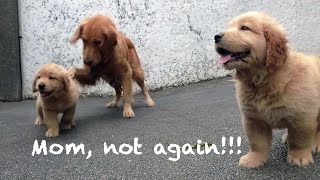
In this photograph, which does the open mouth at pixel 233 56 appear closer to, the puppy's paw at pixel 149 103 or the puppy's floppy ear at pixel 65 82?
the puppy's floppy ear at pixel 65 82

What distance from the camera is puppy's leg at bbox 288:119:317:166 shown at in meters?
3.16

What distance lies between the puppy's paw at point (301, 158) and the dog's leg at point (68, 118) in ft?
8.68

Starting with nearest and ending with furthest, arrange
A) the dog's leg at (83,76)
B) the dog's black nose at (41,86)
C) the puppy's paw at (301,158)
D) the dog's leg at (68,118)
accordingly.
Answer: the puppy's paw at (301,158) < the dog's black nose at (41,86) < the dog's leg at (68,118) < the dog's leg at (83,76)

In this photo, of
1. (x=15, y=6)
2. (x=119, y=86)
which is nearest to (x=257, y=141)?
(x=119, y=86)

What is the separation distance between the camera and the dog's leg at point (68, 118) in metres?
5.14

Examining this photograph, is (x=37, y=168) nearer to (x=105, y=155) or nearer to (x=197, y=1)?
(x=105, y=155)

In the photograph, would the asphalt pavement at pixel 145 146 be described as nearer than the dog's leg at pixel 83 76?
Yes

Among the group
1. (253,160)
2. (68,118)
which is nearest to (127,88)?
(68,118)

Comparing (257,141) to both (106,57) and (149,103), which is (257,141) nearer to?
(106,57)

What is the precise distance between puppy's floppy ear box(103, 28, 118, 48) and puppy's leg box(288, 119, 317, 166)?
9.24 feet

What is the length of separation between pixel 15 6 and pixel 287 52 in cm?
578

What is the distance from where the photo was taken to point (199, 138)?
4332 mm

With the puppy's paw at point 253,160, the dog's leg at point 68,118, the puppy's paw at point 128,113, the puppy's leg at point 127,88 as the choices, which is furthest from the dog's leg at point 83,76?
the puppy's paw at point 253,160

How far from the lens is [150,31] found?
8.00 m
